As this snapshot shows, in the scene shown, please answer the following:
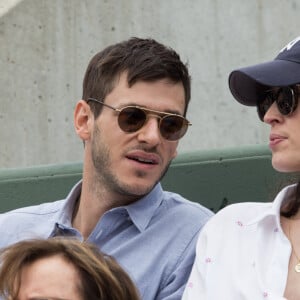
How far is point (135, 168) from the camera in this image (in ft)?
7.92

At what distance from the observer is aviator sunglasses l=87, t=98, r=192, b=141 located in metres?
2.42

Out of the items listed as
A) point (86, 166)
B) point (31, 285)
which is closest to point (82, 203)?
point (86, 166)

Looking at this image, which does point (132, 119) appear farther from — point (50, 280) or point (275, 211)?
point (50, 280)

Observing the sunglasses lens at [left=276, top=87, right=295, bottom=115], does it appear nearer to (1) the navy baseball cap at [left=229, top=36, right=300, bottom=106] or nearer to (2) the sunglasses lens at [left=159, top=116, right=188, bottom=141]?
(1) the navy baseball cap at [left=229, top=36, right=300, bottom=106]

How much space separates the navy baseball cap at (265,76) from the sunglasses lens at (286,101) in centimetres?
3

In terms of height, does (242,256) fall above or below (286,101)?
below

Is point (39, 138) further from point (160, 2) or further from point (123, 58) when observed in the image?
point (123, 58)

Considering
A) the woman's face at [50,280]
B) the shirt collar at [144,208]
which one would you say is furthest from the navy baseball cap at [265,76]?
the woman's face at [50,280]

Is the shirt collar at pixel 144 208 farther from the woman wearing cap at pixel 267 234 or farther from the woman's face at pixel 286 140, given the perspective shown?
the woman's face at pixel 286 140

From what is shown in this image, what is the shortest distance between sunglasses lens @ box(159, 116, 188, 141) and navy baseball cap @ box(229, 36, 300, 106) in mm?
204

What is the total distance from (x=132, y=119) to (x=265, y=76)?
0.46 metres

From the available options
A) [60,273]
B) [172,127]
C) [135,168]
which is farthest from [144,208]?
[60,273]

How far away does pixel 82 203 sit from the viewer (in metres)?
2.58

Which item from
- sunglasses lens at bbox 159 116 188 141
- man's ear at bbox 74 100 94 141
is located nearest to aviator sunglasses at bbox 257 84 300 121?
sunglasses lens at bbox 159 116 188 141
